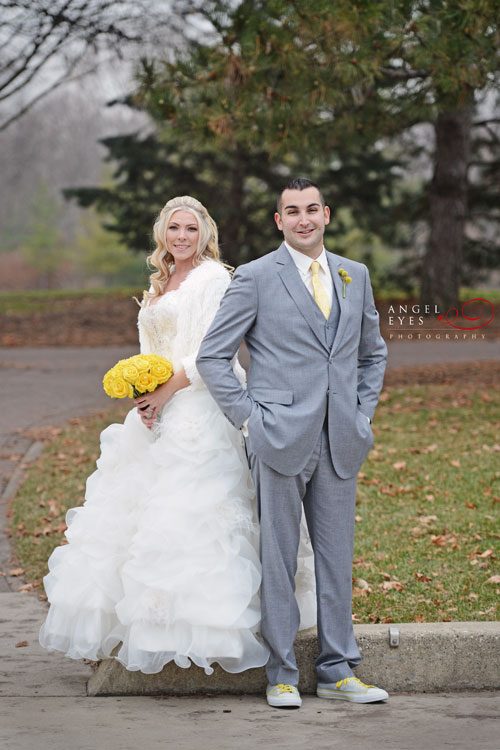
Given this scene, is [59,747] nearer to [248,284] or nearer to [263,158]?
[248,284]

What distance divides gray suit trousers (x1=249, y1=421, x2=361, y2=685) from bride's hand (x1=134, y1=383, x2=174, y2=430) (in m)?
0.50

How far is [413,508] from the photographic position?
25.0 ft

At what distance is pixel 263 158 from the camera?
23203 millimetres

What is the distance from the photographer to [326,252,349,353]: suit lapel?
13.3ft

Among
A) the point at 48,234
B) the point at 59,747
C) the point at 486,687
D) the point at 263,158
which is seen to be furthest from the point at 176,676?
the point at 48,234

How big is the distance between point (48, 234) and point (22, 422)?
38.0 m

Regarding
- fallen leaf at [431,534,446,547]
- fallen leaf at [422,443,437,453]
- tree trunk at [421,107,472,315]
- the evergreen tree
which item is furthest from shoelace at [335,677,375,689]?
tree trunk at [421,107,472,315]

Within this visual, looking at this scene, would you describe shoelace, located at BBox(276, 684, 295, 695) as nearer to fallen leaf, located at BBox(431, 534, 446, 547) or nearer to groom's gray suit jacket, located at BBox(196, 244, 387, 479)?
groom's gray suit jacket, located at BBox(196, 244, 387, 479)

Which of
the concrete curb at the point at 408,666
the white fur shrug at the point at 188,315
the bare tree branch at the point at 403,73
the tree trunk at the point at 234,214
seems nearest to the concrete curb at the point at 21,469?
the white fur shrug at the point at 188,315

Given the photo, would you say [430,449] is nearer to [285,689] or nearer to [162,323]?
[162,323]

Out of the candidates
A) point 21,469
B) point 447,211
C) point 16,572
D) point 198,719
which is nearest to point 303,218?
point 198,719

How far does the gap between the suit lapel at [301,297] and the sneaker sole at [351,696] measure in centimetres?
150

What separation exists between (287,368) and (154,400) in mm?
679

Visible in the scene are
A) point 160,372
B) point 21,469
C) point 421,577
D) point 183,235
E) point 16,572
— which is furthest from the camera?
point 21,469
